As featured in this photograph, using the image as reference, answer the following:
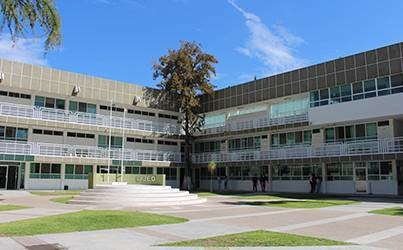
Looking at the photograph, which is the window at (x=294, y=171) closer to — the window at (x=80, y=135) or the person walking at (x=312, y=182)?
the person walking at (x=312, y=182)

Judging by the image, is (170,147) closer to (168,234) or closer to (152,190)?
(152,190)

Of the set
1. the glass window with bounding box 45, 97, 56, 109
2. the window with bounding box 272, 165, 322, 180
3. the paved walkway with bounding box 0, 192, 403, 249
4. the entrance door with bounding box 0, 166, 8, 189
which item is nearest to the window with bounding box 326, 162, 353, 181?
the window with bounding box 272, 165, 322, 180

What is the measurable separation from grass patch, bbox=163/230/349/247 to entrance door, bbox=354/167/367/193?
22.7 meters

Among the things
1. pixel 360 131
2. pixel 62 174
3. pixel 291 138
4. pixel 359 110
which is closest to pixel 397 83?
pixel 359 110

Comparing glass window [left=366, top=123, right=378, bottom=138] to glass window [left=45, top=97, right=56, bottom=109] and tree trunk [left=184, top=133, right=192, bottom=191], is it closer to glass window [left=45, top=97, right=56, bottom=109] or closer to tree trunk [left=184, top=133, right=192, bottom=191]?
tree trunk [left=184, top=133, right=192, bottom=191]

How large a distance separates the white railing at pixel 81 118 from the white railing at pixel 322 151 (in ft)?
22.1

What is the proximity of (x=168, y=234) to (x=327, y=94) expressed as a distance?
86.9 ft

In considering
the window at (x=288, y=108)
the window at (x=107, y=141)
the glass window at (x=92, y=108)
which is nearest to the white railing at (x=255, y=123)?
the window at (x=288, y=108)

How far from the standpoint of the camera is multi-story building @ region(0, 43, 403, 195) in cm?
3070

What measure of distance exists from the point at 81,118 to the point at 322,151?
22.0 metres

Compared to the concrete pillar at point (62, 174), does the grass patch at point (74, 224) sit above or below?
below

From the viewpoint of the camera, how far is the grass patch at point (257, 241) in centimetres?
952

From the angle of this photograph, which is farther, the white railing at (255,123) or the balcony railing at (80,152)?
the white railing at (255,123)

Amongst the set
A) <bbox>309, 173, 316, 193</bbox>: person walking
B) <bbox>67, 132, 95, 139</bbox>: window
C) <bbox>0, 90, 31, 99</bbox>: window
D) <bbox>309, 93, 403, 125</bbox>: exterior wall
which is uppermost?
<bbox>0, 90, 31, 99</bbox>: window
